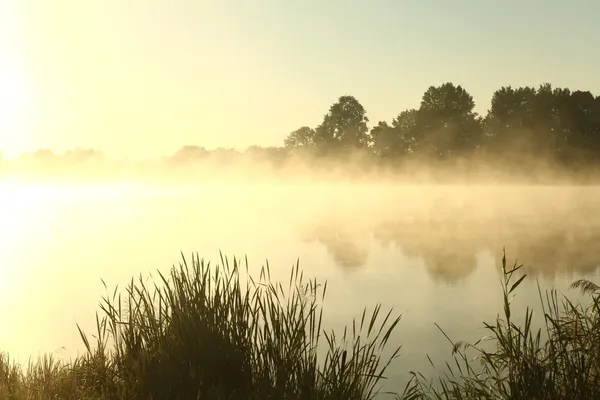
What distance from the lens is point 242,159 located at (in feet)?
438

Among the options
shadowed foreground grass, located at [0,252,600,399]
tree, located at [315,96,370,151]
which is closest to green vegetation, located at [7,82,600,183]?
tree, located at [315,96,370,151]

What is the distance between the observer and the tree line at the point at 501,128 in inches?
2389

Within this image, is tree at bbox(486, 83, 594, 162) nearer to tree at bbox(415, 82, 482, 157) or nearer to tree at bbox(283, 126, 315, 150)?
tree at bbox(415, 82, 482, 157)

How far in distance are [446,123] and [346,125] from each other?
1656 cm

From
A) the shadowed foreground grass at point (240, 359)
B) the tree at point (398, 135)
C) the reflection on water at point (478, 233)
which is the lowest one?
the reflection on water at point (478, 233)

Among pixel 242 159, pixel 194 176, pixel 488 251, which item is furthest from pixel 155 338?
pixel 194 176

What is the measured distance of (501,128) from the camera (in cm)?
6506

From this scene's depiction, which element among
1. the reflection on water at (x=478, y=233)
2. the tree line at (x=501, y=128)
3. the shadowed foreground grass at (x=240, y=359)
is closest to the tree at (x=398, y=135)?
the tree line at (x=501, y=128)

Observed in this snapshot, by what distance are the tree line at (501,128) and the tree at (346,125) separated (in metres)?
5.13

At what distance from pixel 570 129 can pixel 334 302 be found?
47964 millimetres

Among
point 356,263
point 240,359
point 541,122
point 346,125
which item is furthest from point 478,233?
point 240,359

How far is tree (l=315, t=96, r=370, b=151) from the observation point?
8041 cm

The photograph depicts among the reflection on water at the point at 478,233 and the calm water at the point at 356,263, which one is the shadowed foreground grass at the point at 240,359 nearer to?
the calm water at the point at 356,263

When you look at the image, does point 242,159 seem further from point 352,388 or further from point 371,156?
point 352,388
